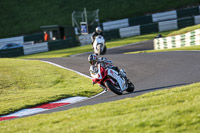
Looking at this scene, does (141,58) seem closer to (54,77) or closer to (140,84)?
(54,77)

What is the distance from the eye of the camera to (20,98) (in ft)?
36.1

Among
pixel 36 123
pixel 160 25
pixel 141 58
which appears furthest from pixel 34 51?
pixel 36 123

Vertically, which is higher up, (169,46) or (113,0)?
(113,0)

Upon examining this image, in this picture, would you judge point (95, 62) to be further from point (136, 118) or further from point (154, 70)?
point (154, 70)

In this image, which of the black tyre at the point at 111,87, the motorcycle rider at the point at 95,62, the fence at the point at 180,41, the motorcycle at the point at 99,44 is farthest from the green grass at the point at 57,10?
the black tyre at the point at 111,87

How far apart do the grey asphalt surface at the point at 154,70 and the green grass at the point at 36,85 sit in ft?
3.53

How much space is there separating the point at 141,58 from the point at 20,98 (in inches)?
313

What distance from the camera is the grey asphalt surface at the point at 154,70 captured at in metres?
10.1

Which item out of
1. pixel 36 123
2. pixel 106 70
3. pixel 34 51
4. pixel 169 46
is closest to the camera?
pixel 36 123

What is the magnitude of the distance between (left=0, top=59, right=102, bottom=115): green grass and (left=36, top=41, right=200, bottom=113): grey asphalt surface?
1076mm

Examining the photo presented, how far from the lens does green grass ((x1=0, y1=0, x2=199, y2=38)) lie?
3738cm

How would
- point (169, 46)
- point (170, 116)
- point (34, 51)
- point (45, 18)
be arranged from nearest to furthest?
point (170, 116) < point (169, 46) < point (34, 51) < point (45, 18)

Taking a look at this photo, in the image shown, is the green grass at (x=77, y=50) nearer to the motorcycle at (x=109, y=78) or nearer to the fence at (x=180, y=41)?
the fence at (x=180, y=41)

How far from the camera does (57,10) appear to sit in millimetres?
39438
